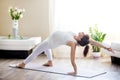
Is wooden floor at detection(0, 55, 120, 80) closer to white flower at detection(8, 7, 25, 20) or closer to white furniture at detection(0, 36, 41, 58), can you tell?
white furniture at detection(0, 36, 41, 58)

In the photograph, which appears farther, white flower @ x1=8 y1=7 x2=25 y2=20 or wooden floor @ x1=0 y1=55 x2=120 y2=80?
white flower @ x1=8 y1=7 x2=25 y2=20

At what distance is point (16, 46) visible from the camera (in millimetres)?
6586

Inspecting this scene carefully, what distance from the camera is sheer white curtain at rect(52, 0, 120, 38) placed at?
23.4 feet

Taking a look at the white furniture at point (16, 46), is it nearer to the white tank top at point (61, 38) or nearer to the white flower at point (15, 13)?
the white flower at point (15, 13)

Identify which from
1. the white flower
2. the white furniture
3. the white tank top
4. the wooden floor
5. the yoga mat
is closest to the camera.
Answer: the wooden floor

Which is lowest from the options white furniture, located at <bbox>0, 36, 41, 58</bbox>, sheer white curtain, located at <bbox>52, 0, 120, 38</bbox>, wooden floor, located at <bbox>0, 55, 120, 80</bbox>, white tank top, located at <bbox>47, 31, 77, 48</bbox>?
wooden floor, located at <bbox>0, 55, 120, 80</bbox>

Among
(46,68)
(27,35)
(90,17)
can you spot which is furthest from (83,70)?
(27,35)

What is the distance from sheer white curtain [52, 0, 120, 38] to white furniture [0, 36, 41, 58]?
88cm

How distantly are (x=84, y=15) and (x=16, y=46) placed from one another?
1870 millimetres

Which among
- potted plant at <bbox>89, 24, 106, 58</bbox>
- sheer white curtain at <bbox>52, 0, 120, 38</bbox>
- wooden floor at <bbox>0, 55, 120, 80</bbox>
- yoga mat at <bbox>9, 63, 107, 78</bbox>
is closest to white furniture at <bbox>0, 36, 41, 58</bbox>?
wooden floor at <bbox>0, 55, 120, 80</bbox>

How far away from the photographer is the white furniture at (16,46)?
21.5ft

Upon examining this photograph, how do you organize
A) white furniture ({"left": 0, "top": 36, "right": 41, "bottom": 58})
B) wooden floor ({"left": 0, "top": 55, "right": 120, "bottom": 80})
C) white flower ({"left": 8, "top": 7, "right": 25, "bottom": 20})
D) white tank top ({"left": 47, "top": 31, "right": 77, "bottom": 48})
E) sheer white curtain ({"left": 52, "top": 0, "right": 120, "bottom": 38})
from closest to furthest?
wooden floor ({"left": 0, "top": 55, "right": 120, "bottom": 80}), white tank top ({"left": 47, "top": 31, "right": 77, "bottom": 48}), white furniture ({"left": 0, "top": 36, "right": 41, "bottom": 58}), white flower ({"left": 8, "top": 7, "right": 25, "bottom": 20}), sheer white curtain ({"left": 52, "top": 0, "right": 120, "bottom": 38})

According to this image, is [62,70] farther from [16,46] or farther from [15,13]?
[15,13]

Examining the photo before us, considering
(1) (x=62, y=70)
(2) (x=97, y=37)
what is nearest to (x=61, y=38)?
(1) (x=62, y=70)
